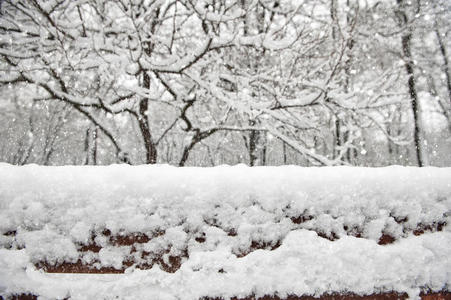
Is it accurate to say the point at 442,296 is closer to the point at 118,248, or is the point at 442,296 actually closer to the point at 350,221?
the point at 350,221

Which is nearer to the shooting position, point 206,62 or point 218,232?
point 218,232

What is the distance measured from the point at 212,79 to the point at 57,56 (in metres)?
2.39

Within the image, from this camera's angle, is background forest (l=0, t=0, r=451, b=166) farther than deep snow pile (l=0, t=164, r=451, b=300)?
Yes

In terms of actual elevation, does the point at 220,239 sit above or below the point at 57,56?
below

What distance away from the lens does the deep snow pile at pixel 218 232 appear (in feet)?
2.94

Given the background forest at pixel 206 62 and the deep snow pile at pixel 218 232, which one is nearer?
the deep snow pile at pixel 218 232

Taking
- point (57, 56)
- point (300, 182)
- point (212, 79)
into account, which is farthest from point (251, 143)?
point (300, 182)

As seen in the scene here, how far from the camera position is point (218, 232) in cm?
94

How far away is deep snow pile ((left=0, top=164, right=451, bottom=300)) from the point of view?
2.94 ft

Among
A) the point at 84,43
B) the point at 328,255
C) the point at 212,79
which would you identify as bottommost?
the point at 328,255

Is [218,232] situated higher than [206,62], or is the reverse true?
[206,62]

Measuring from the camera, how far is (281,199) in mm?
970

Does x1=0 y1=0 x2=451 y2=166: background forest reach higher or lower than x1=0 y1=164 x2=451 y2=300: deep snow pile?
higher

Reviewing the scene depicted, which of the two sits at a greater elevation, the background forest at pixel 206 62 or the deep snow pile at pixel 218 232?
the background forest at pixel 206 62
